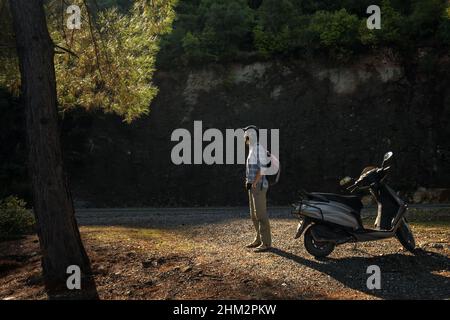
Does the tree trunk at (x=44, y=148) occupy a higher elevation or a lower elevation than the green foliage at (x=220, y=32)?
lower

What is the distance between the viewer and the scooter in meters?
7.73

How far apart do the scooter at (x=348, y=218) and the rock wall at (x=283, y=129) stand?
1143 centimetres

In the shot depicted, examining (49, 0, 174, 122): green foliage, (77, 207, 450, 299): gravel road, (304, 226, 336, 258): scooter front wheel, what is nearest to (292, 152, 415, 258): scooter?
(304, 226, 336, 258): scooter front wheel

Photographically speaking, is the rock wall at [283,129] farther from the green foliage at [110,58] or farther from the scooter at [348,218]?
the scooter at [348,218]

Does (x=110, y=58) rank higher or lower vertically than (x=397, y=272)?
higher

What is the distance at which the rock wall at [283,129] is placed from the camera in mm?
20234

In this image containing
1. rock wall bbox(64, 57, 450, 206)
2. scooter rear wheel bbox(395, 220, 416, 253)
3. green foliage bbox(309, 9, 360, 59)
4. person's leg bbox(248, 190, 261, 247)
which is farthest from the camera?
green foliage bbox(309, 9, 360, 59)

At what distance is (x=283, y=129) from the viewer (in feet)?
72.0

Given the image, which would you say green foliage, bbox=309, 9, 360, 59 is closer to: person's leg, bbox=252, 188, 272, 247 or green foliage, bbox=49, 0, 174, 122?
green foliage, bbox=49, 0, 174, 122

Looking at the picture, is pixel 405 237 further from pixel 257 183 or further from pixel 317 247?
pixel 257 183

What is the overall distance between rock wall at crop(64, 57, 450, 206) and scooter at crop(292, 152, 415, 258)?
11431 millimetres

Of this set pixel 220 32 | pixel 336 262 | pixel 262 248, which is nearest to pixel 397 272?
pixel 336 262

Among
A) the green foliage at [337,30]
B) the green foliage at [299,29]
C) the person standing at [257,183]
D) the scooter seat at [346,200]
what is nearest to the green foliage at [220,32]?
the green foliage at [299,29]

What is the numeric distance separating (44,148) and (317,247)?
4.53 metres
